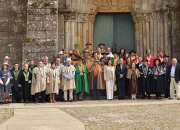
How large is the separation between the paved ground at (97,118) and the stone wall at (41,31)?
345cm

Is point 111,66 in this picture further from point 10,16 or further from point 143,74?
point 10,16

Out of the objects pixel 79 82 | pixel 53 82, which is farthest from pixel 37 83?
pixel 79 82

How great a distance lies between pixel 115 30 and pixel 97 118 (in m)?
8.04

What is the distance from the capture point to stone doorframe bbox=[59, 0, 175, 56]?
1401 centimetres

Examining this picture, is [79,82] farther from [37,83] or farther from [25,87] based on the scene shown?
[25,87]

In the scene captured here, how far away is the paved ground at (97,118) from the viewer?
6.63 metres

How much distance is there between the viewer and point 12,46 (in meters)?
13.8

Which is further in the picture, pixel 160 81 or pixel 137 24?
pixel 137 24

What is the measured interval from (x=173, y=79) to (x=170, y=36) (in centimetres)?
288

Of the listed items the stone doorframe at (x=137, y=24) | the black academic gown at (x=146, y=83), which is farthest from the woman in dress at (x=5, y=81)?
the black academic gown at (x=146, y=83)

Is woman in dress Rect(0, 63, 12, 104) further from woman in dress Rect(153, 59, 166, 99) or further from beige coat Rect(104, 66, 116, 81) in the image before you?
woman in dress Rect(153, 59, 166, 99)

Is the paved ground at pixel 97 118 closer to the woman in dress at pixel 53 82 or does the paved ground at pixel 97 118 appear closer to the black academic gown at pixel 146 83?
the woman in dress at pixel 53 82

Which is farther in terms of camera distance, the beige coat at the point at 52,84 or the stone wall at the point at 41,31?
the stone wall at the point at 41,31

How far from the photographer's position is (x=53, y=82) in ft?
37.0
